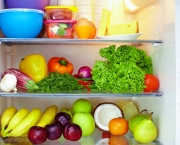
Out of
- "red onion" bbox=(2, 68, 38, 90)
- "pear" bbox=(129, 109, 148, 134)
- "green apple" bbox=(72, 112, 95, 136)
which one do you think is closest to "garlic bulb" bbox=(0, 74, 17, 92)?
"red onion" bbox=(2, 68, 38, 90)

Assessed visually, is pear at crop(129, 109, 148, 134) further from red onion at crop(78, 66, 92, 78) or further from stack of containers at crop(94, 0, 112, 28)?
stack of containers at crop(94, 0, 112, 28)

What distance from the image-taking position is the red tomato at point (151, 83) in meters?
1.81

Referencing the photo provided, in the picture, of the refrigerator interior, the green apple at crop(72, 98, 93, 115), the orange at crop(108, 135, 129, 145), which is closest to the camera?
the refrigerator interior

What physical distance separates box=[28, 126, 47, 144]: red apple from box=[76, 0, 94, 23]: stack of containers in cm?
72

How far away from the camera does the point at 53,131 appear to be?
5.93ft

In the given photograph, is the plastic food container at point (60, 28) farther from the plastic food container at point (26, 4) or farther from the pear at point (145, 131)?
the pear at point (145, 131)

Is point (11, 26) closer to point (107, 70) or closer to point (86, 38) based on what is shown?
point (86, 38)

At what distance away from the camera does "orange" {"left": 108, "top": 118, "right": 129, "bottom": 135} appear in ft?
6.23

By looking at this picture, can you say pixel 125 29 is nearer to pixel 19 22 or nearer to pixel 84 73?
pixel 84 73

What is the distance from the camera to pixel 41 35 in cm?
209

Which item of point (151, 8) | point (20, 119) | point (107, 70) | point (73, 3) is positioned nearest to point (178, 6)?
point (151, 8)

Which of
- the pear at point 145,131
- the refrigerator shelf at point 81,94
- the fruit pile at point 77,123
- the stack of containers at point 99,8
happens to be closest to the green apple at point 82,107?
the fruit pile at point 77,123

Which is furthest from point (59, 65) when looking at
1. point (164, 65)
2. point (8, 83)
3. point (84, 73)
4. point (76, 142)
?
point (164, 65)

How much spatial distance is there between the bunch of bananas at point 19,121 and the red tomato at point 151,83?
0.59 meters
